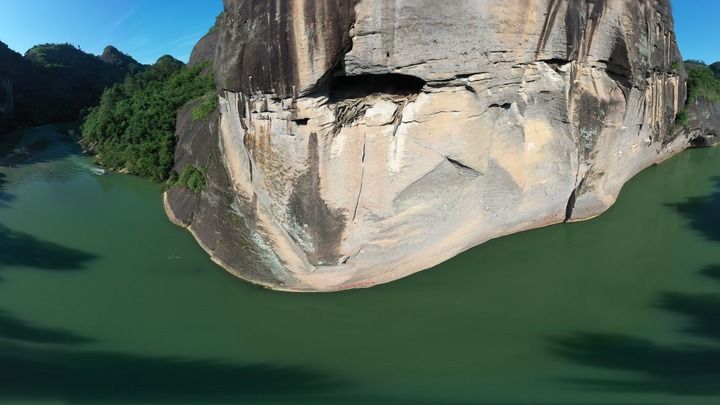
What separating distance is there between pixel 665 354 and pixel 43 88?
38476mm

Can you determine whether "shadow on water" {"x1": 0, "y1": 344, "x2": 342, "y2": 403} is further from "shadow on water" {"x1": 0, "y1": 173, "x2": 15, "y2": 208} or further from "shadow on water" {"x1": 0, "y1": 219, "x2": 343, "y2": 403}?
"shadow on water" {"x1": 0, "y1": 173, "x2": 15, "y2": 208}

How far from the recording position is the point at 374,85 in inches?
253

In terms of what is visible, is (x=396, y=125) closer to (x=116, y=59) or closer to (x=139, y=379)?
(x=139, y=379)

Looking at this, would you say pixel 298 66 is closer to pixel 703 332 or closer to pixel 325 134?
pixel 325 134

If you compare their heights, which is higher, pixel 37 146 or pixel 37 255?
pixel 37 146

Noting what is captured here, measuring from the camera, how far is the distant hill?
25148 mm

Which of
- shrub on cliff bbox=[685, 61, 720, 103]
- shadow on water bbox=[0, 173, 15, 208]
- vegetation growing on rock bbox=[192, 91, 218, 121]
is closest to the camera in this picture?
vegetation growing on rock bbox=[192, 91, 218, 121]

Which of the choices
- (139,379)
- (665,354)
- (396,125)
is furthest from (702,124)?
(139,379)

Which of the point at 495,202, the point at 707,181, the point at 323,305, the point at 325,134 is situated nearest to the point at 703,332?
the point at 495,202

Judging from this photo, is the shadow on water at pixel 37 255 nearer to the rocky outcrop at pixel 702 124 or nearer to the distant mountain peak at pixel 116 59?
the rocky outcrop at pixel 702 124

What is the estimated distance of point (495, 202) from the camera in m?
7.98

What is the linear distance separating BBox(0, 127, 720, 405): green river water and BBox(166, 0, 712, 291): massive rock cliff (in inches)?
25.1

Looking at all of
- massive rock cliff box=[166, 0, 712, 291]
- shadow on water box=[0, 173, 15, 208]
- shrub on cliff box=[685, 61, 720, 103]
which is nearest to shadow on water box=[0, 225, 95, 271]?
massive rock cliff box=[166, 0, 712, 291]

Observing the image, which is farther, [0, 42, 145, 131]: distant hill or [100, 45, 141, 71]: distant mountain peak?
[100, 45, 141, 71]: distant mountain peak
